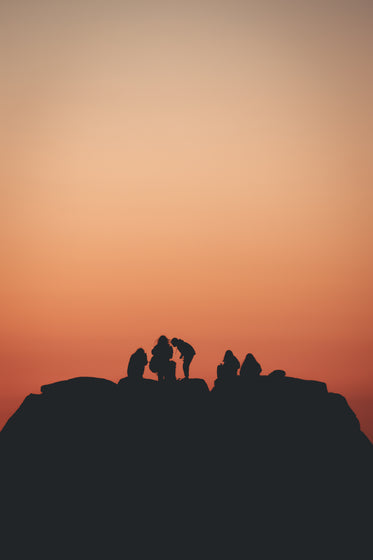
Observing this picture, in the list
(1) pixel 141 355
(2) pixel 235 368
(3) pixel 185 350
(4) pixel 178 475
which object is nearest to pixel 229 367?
(2) pixel 235 368

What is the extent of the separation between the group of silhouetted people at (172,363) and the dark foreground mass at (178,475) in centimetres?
52

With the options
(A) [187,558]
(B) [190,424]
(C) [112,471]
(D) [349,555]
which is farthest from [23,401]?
(D) [349,555]

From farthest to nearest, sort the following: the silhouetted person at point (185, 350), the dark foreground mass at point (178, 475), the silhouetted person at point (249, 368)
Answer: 1. the silhouetted person at point (249, 368)
2. the silhouetted person at point (185, 350)
3. the dark foreground mass at point (178, 475)

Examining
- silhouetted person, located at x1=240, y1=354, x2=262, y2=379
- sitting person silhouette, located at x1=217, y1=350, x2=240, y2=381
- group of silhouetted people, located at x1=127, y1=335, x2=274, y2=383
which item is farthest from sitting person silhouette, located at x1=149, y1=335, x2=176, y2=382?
silhouetted person, located at x1=240, y1=354, x2=262, y2=379

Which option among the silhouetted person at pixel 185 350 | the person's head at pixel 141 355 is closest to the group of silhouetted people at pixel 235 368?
the silhouetted person at pixel 185 350

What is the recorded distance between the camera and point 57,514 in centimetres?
3428

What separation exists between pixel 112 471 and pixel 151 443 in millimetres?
2309

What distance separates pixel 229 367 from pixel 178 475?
5.82m

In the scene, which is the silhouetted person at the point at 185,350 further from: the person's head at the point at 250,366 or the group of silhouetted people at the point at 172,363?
the person's head at the point at 250,366

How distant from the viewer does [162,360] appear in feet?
114

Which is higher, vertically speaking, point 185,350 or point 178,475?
point 185,350

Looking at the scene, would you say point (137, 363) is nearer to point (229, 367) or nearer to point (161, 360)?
point (161, 360)

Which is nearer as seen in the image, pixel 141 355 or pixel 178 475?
pixel 141 355

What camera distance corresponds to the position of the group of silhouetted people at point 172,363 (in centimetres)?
3491
